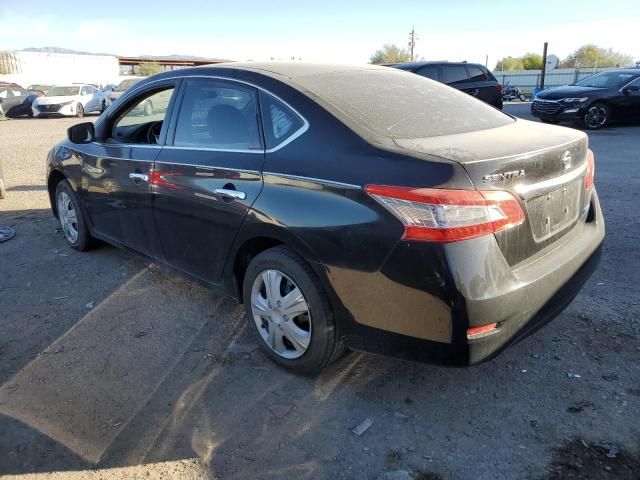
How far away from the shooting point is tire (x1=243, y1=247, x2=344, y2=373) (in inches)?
104

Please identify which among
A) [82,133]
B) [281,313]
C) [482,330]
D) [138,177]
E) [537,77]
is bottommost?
[281,313]

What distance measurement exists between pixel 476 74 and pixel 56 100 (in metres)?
18.2

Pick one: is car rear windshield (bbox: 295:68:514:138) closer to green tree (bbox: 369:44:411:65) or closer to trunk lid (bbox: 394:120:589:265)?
trunk lid (bbox: 394:120:589:265)

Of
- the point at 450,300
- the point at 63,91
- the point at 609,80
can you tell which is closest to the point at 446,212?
the point at 450,300

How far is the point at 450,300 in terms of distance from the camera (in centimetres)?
219

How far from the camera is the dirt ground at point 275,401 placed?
2.30 meters

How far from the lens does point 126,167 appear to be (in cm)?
381

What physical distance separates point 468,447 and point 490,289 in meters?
0.74

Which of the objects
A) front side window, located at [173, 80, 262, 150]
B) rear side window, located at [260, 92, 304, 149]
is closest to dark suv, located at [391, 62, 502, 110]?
front side window, located at [173, 80, 262, 150]

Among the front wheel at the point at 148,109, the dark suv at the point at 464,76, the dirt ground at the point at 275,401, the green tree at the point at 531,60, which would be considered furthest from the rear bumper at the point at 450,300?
the green tree at the point at 531,60

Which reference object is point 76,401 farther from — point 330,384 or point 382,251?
point 382,251

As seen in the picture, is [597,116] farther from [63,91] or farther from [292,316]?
[63,91]

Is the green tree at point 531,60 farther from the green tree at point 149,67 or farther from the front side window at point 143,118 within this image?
the front side window at point 143,118

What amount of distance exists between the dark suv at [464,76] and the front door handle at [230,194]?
381 inches
